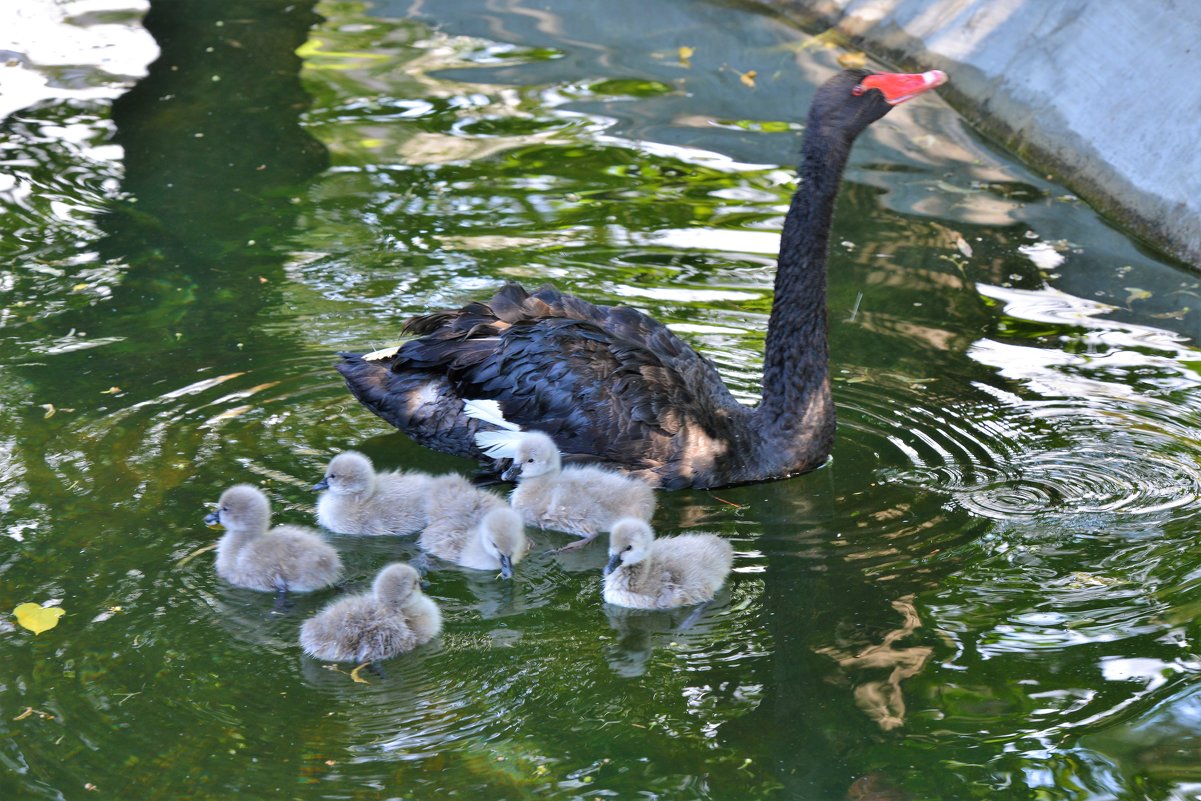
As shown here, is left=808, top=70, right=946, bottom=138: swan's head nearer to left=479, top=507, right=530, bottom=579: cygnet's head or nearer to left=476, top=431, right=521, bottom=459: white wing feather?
left=476, top=431, right=521, bottom=459: white wing feather

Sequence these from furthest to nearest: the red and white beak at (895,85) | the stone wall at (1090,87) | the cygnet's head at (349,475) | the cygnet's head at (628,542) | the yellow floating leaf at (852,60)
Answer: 1. the yellow floating leaf at (852,60)
2. the stone wall at (1090,87)
3. the red and white beak at (895,85)
4. the cygnet's head at (349,475)
5. the cygnet's head at (628,542)

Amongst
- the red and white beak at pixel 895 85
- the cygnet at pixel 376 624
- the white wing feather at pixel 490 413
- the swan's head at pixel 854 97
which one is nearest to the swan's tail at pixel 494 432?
the white wing feather at pixel 490 413

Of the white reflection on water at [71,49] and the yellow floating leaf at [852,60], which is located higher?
the yellow floating leaf at [852,60]

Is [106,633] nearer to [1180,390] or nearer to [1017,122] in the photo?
[1180,390]

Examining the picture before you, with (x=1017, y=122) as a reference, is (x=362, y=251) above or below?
below

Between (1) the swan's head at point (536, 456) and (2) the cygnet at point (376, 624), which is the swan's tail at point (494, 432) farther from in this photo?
(2) the cygnet at point (376, 624)

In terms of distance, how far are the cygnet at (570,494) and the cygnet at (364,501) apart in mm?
399

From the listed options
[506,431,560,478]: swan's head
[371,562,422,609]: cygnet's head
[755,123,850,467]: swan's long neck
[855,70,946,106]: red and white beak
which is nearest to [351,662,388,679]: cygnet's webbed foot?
[371,562,422,609]: cygnet's head

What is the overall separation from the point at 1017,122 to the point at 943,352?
346cm

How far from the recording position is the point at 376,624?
4.52m

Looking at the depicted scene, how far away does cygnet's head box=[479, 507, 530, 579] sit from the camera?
4.99 metres

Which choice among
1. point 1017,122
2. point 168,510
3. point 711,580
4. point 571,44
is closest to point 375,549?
point 168,510

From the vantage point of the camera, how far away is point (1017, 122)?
380 inches

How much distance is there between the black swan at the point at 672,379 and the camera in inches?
227
